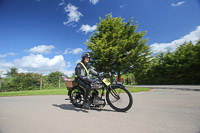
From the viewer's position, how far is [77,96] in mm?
4207

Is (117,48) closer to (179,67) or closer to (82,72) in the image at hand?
(82,72)

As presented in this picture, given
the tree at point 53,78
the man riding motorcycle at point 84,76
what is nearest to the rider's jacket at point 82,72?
the man riding motorcycle at point 84,76

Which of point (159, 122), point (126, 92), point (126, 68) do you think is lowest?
point (159, 122)

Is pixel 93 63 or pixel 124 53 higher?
pixel 124 53

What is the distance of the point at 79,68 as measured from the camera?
383 cm

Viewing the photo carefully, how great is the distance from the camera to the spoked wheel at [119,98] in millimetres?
3291

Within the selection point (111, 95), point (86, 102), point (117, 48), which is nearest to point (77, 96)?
point (86, 102)

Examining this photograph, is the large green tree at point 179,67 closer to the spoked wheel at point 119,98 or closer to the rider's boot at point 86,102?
the spoked wheel at point 119,98

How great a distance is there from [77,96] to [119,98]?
1.71 metres

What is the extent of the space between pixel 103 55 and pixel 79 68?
8.78 meters

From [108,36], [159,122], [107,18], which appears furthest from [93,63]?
[159,122]

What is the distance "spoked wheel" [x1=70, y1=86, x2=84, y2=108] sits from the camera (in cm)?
411

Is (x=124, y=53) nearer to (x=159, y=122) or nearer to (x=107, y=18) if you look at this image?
(x=107, y=18)

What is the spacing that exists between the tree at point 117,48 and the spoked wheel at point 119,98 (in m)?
9.01
